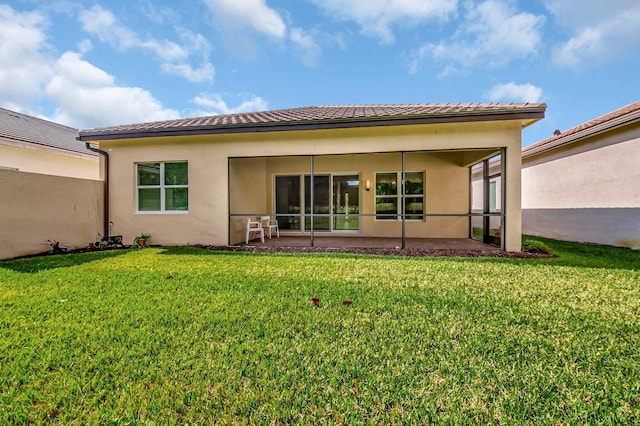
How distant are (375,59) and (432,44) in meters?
3.23

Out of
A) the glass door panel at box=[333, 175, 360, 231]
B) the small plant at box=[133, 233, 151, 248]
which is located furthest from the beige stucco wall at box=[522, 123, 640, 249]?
the small plant at box=[133, 233, 151, 248]

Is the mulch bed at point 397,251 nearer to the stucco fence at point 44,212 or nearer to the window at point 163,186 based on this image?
the window at point 163,186

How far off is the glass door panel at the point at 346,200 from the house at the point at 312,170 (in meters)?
0.04

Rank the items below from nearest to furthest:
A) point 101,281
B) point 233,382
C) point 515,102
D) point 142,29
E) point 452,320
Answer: point 233,382
point 452,320
point 101,281
point 515,102
point 142,29

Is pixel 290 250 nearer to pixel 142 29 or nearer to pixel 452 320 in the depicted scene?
pixel 452 320

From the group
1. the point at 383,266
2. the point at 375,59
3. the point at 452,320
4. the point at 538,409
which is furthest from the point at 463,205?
the point at 375,59

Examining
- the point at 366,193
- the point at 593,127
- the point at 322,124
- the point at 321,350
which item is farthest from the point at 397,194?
the point at 321,350

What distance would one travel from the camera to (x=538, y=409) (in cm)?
186

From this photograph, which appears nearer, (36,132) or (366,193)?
(366,193)

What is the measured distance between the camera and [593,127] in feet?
28.4

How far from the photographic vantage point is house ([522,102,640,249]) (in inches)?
311

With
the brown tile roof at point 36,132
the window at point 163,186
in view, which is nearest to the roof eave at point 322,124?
the window at point 163,186

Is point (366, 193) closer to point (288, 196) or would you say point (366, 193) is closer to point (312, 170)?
point (288, 196)

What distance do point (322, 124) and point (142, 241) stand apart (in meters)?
5.97
